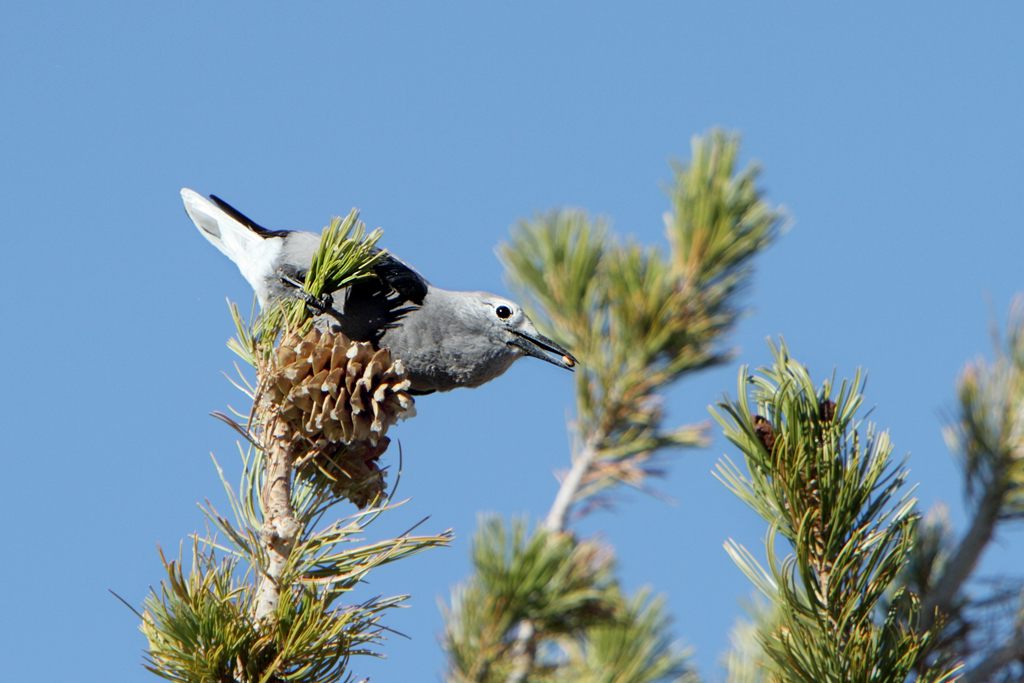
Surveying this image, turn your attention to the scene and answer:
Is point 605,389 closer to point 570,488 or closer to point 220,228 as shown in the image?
point 570,488

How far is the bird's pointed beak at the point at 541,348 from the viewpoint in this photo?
3.32m

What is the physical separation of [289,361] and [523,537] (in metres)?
1.45

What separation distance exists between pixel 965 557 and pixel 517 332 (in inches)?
67.5

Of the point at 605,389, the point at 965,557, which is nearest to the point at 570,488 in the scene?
the point at 605,389

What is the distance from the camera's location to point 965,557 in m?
2.78

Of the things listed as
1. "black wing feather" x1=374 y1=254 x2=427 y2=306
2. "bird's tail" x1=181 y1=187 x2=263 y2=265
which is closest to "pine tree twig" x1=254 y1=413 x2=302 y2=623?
"black wing feather" x1=374 y1=254 x2=427 y2=306

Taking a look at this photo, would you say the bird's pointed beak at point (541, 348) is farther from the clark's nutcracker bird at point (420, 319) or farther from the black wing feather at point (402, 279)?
the black wing feather at point (402, 279)

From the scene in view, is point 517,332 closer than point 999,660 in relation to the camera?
No

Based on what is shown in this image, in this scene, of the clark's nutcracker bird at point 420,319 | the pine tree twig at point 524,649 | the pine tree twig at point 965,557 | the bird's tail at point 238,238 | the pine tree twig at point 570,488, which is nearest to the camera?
the pine tree twig at point 965,557

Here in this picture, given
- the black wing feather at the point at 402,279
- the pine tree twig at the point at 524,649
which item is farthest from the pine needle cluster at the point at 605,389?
the black wing feather at the point at 402,279

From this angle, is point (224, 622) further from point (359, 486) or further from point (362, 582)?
point (359, 486)

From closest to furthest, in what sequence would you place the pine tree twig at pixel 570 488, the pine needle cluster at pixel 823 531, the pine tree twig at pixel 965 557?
the pine needle cluster at pixel 823 531 → the pine tree twig at pixel 965 557 → the pine tree twig at pixel 570 488

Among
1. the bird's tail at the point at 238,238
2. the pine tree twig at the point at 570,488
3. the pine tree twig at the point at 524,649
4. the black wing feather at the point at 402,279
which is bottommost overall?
the pine tree twig at the point at 524,649

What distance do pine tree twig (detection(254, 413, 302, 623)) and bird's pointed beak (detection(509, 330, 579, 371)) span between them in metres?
1.33
